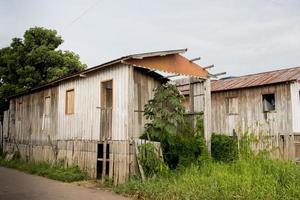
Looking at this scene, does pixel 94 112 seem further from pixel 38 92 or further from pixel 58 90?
pixel 38 92

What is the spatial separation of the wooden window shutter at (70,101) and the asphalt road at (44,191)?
3895mm

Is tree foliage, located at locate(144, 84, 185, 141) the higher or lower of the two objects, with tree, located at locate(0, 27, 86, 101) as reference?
lower

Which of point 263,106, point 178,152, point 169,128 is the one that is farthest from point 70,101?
point 263,106

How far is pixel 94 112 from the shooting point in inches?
590

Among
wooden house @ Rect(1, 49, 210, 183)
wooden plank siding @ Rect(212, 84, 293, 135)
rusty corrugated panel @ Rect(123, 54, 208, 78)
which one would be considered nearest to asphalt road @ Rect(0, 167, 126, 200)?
wooden house @ Rect(1, 49, 210, 183)

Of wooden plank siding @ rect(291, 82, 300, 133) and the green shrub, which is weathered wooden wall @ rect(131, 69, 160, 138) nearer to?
the green shrub

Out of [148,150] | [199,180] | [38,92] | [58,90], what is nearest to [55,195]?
[148,150]

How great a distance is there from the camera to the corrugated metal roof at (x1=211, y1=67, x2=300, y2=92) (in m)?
19.4

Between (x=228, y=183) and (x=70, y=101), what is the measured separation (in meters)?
10.2

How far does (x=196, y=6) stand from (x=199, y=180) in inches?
204

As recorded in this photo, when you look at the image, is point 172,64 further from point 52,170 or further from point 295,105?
point 295,105

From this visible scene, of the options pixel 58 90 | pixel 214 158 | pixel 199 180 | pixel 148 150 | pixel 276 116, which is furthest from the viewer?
pixel 276 116

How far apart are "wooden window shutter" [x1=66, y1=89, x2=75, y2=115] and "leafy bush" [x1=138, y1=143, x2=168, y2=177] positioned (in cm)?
600

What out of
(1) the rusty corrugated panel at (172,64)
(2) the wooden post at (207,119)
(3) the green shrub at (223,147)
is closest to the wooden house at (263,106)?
(3) the green shrub at (223,147)
